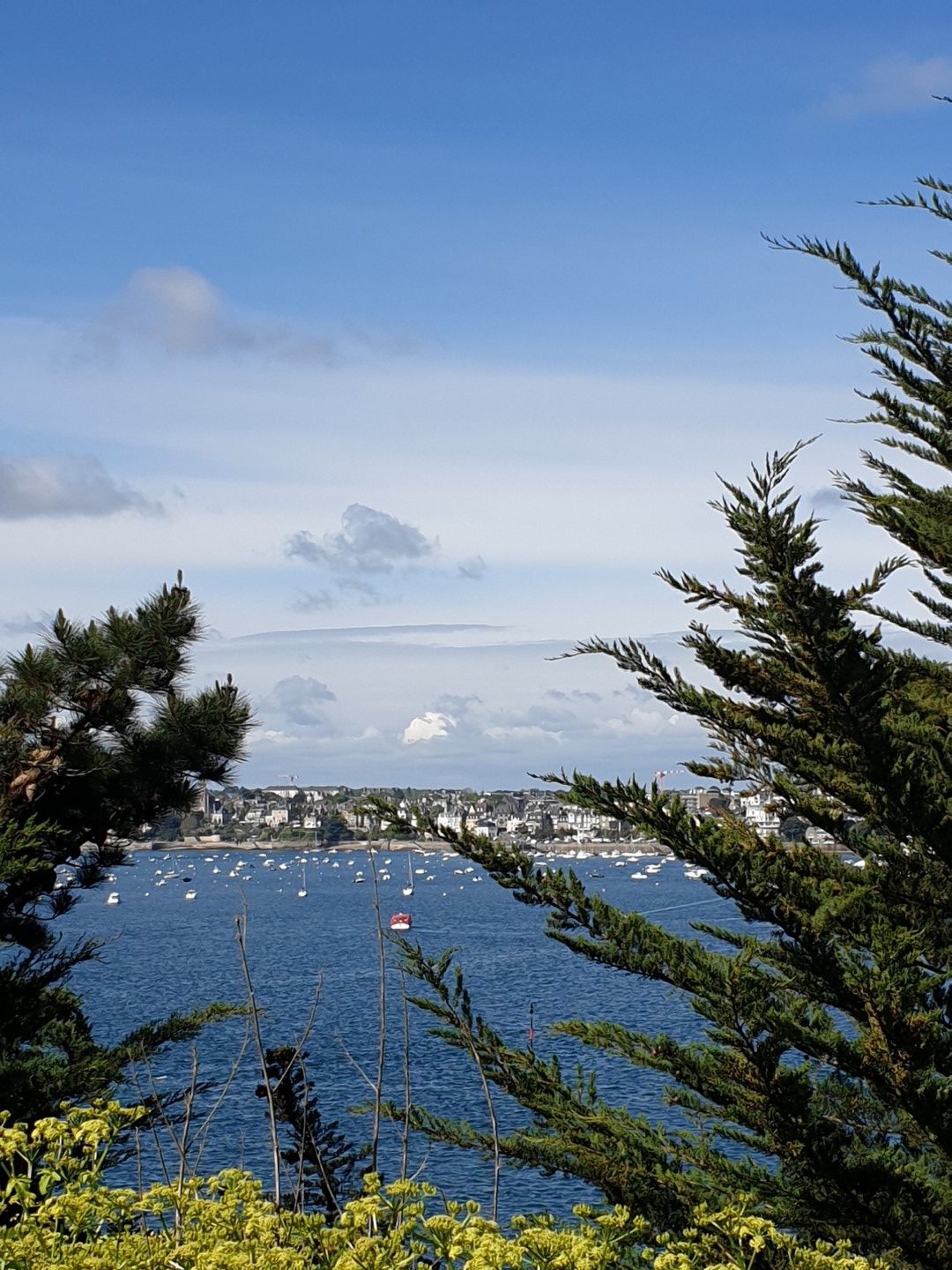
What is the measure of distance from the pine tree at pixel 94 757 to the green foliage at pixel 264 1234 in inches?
179

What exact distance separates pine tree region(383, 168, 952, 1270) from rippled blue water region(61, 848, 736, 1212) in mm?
511

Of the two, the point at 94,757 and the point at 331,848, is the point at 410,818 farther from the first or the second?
the point at 331,848

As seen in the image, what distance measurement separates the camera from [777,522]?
465cm

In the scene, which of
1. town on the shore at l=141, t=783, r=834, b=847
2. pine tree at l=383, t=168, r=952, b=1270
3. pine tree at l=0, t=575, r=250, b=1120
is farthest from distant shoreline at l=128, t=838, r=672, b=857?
pine tree at l=383, t=168, r=952, b=1270

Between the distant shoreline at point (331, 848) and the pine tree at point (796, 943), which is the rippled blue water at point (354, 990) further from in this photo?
the distant shoreline at point (331, 848)

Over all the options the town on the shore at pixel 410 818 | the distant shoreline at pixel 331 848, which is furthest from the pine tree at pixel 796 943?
the distant shoreline at pixel 331 848

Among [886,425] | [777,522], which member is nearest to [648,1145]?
[777,522]

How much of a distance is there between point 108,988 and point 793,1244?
1814 inches

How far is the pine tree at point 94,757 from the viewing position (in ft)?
29.1

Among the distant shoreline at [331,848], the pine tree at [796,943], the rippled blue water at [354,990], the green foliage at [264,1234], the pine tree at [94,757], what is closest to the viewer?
Result: the green foliage at [264,1234]

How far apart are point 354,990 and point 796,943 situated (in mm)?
41020

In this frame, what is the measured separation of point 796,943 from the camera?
17.6ft

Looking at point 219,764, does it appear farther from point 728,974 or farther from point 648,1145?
point 728,974

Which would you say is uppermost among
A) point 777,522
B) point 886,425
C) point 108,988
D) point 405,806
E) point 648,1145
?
point 886,425
